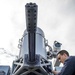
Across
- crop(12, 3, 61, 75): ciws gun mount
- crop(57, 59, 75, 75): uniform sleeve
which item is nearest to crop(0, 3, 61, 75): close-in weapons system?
crop(12, 3, 61, 75): ciws gun mount

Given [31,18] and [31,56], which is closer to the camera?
[31,18]

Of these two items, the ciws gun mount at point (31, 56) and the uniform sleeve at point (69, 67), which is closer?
the uniform sleeve at point (69, 67)

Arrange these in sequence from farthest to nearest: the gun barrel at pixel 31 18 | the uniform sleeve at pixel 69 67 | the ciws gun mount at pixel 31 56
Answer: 1. the ciws gun mount at pixel 31 56
2. the gun barrel at pixel 31 18
3. the uniform sleeve at pixel 69 67

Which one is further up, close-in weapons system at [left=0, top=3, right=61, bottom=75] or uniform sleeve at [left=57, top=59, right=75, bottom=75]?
close-in weapons system at [left=0, top=3, right=61, bottom=75]

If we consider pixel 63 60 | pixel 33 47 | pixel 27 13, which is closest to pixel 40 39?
pixel 33 47

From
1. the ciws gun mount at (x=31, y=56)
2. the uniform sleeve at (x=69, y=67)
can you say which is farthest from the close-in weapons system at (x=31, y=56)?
the uniform sleeve at (x=69, y=67)

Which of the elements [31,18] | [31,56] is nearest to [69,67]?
[31,18]

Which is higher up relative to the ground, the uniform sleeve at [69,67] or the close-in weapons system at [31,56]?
the close-in weapons system at [31,56]

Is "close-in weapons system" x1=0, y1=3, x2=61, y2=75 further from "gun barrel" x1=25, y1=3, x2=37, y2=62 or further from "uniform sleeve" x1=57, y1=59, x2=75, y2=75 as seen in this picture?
"uniform sleeve" x1=57, y1=59, x2=75, y2=75

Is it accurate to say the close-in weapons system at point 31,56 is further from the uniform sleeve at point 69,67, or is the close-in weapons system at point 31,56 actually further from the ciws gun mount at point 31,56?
the uniform sleeve at point 69,67

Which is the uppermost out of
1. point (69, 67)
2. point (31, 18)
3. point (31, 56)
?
point (31, 18)

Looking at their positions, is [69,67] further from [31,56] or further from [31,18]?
[31,56]

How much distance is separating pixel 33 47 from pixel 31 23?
1391mm

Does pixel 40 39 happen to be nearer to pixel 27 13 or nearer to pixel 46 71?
pixel 46 71
